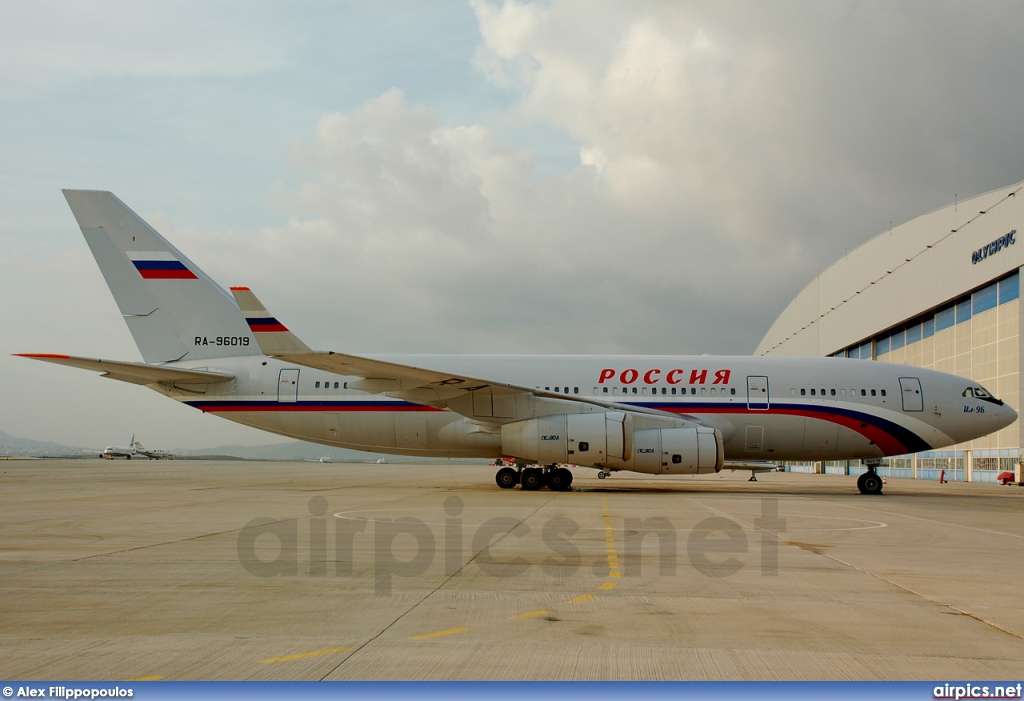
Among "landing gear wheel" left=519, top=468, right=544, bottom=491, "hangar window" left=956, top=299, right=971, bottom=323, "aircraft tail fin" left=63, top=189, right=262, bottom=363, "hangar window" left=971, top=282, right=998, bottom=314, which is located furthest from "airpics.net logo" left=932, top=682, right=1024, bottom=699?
"hangar window" left=956, top=299, right=971, bottom=323

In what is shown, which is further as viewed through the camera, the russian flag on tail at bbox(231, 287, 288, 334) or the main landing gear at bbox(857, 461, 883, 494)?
the main landing gear at bbox(857, 461, 883, 494)

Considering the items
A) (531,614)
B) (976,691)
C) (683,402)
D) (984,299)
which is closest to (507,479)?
(683,402)

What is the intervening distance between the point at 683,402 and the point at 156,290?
15.6 metres

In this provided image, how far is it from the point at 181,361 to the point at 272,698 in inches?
910

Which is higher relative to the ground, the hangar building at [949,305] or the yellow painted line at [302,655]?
the hangar building at [949,305]

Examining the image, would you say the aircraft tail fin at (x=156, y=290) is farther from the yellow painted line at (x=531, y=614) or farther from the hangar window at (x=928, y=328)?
the hangar window at (x=928, y=328)

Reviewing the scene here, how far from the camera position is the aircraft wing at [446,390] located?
1966 centimetres

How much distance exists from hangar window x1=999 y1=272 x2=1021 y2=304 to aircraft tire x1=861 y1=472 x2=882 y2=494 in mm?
18932

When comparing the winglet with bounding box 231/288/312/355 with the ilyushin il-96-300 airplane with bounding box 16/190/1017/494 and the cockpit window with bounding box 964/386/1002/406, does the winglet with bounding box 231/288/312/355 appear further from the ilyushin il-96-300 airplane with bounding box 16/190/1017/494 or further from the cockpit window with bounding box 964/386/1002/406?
the cockpit window with bounding box 964/386/1002/406

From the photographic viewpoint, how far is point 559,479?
22.4 metres

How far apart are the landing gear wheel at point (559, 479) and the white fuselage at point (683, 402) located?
1.63 metres

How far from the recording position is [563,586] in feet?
22.9

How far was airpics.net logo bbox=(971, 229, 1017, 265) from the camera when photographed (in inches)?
1476

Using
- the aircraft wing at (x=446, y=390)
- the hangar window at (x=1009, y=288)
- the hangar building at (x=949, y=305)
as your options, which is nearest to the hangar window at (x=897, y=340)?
the hangar building at (x=949, y=305)
